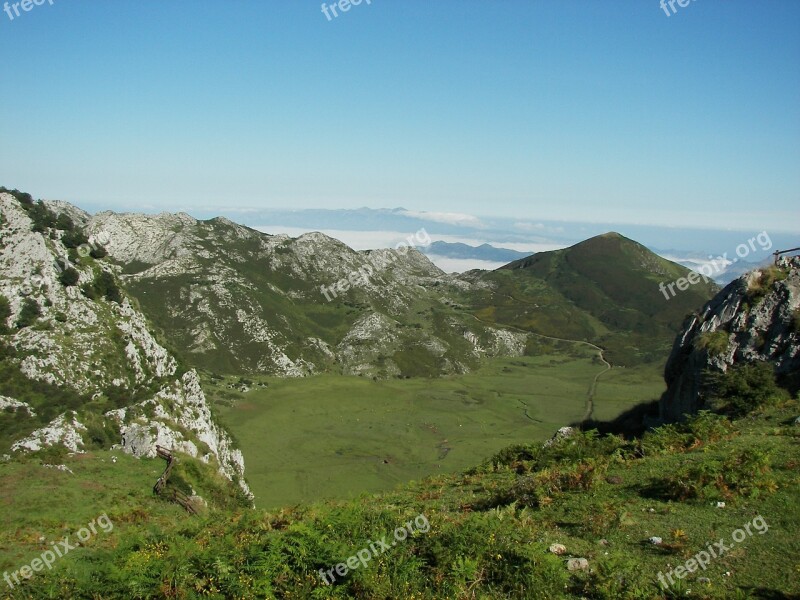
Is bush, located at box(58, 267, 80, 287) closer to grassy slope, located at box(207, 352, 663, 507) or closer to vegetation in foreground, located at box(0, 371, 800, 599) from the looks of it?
grassy slope, located at box(207, 352, 663, 507)

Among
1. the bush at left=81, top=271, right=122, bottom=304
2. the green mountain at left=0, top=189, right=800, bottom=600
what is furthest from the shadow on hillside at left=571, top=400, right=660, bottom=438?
the bush at left=81, top=271, right=122, bottom=304

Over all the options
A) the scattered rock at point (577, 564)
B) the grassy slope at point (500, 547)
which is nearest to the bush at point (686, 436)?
the grassy slope at point (500, 547)

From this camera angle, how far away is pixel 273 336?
19675cm

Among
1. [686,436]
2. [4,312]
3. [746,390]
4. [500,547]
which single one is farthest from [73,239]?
[746,390]

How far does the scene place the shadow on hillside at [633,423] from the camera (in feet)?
132

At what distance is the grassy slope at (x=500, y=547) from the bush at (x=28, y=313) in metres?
45.4

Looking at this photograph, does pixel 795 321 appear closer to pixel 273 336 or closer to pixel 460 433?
pixel 460 433

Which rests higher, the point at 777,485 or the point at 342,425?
the point at 777,485

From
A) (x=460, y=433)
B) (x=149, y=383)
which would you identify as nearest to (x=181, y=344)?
(x=460, y=433)

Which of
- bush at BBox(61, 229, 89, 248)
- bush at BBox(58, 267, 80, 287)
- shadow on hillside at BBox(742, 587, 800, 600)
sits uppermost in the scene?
bush at BBox(61, 229, 89, 248)

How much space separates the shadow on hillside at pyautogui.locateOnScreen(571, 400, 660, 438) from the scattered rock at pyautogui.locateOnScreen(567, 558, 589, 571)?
2751 centimetres

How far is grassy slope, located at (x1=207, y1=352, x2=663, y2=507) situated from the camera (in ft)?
337

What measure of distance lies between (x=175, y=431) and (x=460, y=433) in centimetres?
9470

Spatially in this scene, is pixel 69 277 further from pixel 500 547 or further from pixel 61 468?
pixel 500 547
